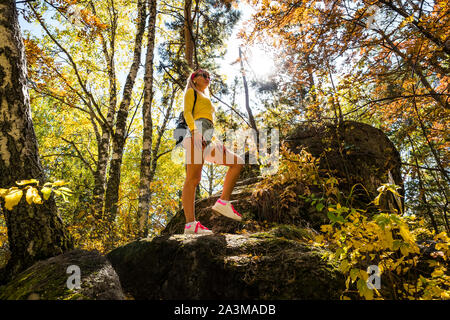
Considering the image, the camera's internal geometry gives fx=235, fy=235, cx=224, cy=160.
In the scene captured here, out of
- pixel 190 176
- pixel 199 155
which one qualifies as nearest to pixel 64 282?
pixel 190 176

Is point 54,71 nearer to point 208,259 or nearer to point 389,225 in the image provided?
point 208,259

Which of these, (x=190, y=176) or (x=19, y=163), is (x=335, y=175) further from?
(x=19, y=163)

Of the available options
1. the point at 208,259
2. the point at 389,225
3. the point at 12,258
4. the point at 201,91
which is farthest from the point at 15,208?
the point at 389,225

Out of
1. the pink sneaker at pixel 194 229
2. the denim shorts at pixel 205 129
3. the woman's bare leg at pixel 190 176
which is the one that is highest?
the denim shorts at pixel 205 129

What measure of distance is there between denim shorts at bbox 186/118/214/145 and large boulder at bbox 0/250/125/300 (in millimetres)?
Answer: 1580

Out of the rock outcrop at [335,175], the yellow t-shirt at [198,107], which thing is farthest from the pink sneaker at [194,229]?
the yellow t-shirt at [198,107]

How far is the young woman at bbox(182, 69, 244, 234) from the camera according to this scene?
107 inches

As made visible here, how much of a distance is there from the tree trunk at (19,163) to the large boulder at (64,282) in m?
0.25

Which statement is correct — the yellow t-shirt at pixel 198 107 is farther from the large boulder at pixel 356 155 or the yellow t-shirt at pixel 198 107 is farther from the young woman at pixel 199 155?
the large boulder at pixel 356 155

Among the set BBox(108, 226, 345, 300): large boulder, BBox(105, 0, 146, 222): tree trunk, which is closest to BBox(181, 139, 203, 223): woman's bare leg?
BBox(108, 226, 345, 300): large boulder

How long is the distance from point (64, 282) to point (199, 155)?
5.43ft

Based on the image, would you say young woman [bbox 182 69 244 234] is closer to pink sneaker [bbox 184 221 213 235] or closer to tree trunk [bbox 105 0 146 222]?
pink sneaker [bbox 184 221 213 235]

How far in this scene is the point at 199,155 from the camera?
2.71 m

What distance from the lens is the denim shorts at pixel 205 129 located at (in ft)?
9.07
